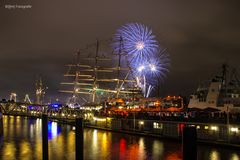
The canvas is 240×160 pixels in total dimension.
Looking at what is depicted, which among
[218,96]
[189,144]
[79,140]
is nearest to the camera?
[189,144]

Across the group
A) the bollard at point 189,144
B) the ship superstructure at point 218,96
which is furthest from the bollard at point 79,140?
the ship superstructure at point 218,96

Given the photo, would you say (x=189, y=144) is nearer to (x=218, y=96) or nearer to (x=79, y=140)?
(x=79, y=140)

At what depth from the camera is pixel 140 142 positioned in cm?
4056

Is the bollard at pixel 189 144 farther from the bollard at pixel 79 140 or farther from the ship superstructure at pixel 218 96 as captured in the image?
the ship superstructure at pixel 218 96

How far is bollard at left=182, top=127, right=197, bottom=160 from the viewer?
1059 centimetres

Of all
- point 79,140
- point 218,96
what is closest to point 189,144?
point 79,140

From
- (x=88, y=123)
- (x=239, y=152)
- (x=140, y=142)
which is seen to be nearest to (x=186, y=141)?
(x=239, y=152)

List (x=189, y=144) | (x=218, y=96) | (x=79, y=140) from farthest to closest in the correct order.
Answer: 1. (x=218, y=96)
2. (x=79, y=140)
3. (x=189, y=144)

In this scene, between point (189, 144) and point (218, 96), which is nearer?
point (189, 144)

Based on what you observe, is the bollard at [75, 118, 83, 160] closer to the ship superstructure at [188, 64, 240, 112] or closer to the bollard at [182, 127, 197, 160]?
the bollard at [182, 127, 197, 160]

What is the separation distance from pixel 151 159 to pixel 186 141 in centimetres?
1993

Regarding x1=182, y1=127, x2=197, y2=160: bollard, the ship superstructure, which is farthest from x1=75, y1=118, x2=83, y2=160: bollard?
the ship superstructure

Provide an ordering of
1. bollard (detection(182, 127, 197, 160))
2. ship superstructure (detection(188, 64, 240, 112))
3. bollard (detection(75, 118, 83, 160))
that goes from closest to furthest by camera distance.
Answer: bollard (detection(182, 127, 197, 160))
bollard (detection(75, 118, 83, 160))
ship superstructure (detection(188, 64, 240, 112))

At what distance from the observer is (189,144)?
10719 millimetres
